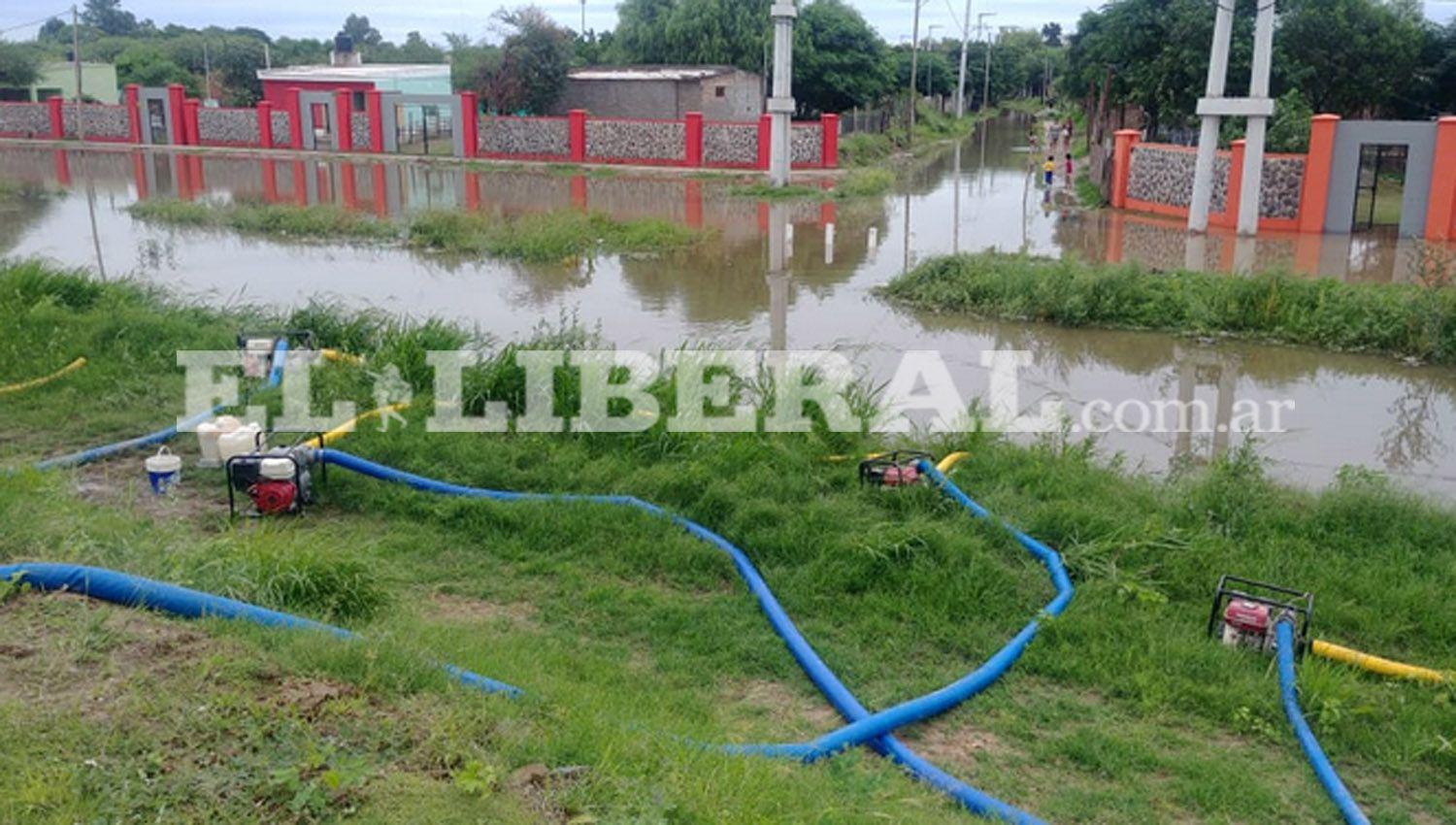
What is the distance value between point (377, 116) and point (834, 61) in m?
15.8

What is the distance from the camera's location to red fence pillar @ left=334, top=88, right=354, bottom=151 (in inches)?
1507

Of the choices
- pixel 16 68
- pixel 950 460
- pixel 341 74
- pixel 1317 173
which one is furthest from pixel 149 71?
pixel 950 460

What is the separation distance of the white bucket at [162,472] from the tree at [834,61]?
3599cm

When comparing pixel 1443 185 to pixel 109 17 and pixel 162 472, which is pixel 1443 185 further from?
pixel 109 17

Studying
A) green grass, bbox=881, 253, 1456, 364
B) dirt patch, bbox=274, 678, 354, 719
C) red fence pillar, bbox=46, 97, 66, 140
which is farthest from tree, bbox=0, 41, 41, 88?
dirt patch, bbox=274, 678, 354, 719

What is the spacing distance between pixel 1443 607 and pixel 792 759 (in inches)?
136

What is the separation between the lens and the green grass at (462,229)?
17812 mm

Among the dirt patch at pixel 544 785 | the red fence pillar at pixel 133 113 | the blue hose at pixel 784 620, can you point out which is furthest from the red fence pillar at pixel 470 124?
the dirt patch at pixel 544 785

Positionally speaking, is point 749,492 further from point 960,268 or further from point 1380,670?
point 960,268

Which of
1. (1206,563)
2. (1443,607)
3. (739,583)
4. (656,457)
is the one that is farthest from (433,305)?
(1443,607)

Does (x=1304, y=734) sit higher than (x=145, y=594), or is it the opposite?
(x=145, y=594)

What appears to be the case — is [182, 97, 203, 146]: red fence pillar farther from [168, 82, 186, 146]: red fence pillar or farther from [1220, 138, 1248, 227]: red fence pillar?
[1220, 138, 1248, 227]: red fence pillar

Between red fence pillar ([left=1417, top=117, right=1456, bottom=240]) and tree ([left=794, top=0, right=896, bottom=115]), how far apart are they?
24.2m

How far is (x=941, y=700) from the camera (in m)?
4.52
